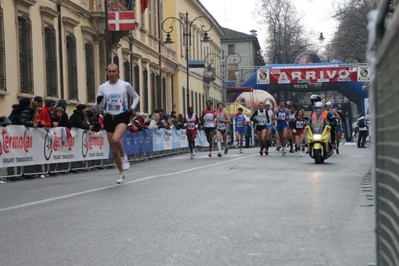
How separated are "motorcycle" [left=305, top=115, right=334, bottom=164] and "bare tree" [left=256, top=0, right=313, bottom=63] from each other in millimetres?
66401

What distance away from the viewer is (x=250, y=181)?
14.1 metres

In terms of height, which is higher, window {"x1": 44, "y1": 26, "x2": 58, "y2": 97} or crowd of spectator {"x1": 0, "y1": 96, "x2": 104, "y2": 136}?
window {"x1": 44, "y1": 26, "x2": 58, "y2": 97}

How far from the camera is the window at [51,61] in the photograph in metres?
27.5

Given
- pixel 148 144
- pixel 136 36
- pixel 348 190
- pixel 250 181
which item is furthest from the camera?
pixel 136 36

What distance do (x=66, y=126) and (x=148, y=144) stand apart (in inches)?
362

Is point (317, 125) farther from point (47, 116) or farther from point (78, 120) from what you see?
point (47, 116)

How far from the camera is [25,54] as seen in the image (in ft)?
82.0

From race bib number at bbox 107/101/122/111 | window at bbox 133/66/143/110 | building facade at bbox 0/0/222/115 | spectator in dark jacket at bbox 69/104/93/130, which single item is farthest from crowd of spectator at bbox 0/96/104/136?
window at bbox 133/66/143/110

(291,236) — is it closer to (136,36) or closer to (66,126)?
(66,126)

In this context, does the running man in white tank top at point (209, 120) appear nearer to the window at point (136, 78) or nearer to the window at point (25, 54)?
the window at point (25, 54)

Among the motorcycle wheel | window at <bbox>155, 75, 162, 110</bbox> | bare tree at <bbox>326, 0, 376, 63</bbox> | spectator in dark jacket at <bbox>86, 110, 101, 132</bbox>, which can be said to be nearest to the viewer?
the motorcycle wheel

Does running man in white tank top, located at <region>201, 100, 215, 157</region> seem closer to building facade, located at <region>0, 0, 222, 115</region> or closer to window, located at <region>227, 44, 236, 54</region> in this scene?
building facade, located at <region>0, 0, 222, 115</region>

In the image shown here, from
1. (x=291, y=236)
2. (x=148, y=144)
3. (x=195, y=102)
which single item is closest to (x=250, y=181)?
(x=291, y=236)

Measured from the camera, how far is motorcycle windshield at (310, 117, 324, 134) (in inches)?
886
